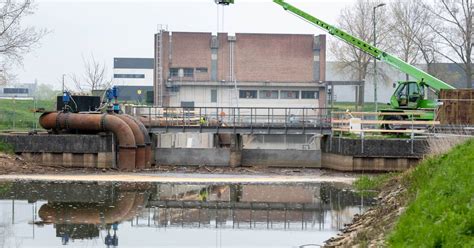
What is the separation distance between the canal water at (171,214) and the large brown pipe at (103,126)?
6.84 m

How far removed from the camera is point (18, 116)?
62.5m

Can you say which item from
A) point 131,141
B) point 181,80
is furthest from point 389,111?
point 181,80

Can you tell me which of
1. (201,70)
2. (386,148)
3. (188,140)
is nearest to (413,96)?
(386,148)

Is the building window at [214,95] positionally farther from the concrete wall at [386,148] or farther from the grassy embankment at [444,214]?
the grassy embankment at [444,214]

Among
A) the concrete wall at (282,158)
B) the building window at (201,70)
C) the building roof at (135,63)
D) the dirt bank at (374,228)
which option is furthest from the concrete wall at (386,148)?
the building roof at (135,63)

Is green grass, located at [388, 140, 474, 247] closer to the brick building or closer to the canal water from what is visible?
the canal water

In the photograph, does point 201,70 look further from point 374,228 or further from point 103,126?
point 374,228

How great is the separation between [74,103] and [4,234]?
72.5 ft

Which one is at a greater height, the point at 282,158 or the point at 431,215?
the point at 431,215

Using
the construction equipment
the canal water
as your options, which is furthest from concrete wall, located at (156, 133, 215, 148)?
the canal water

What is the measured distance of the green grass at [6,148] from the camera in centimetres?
3655

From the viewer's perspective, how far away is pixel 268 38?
252 ft

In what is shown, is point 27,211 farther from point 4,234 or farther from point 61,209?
point 4,234

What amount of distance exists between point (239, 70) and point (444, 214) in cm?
6524
